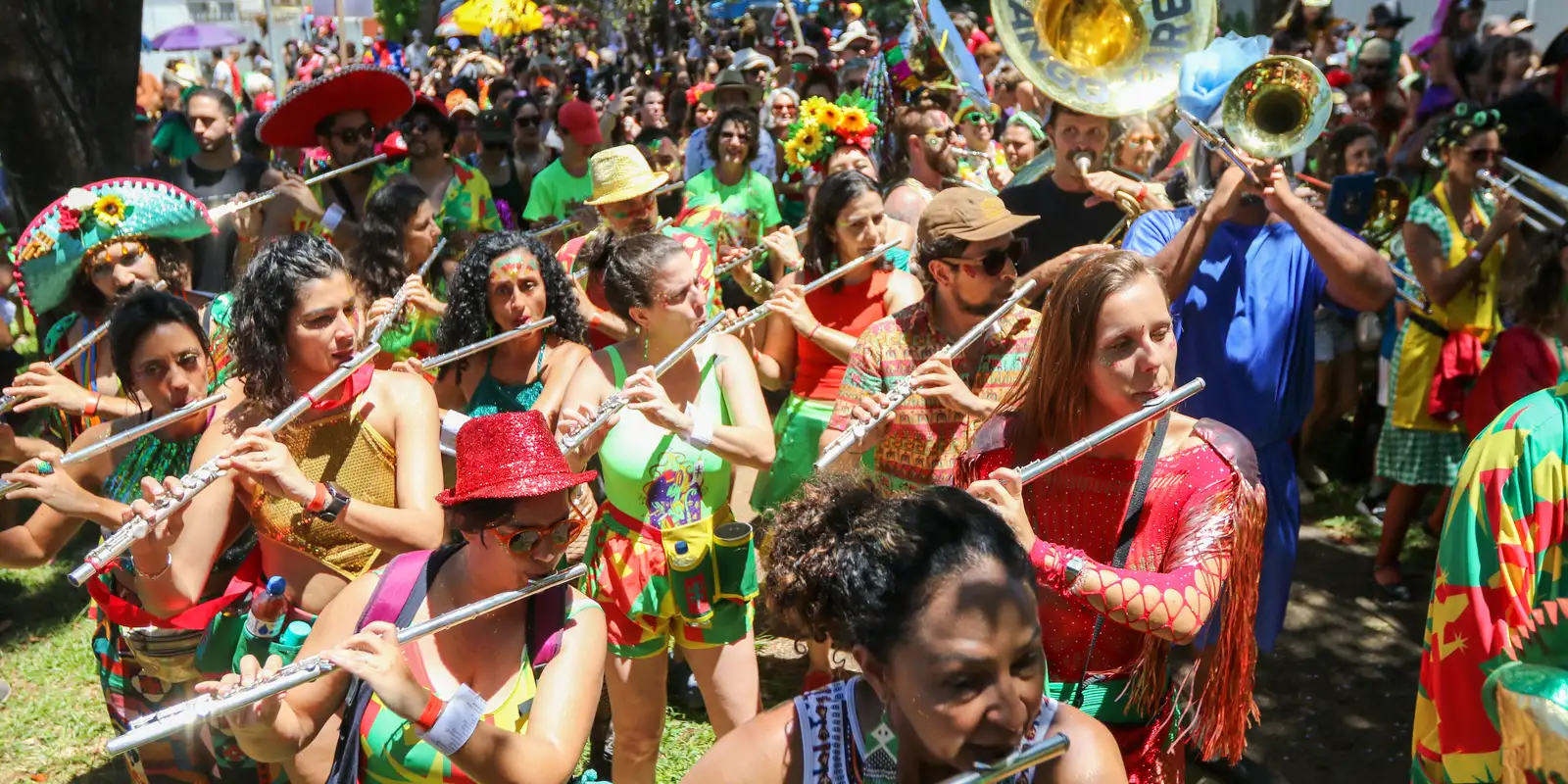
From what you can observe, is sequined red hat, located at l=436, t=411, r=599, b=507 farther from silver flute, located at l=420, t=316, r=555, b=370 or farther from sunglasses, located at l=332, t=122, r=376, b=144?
sunglasses, located at l=332, t=122, r=376, b=144

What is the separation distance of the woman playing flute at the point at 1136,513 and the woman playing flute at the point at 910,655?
0.47m

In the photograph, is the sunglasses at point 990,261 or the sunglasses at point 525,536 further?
the sunglasses at point 990,261

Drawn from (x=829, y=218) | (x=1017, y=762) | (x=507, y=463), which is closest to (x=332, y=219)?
(x=829, y=218)

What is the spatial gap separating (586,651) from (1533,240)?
4996mm

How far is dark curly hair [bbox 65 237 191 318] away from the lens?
194 inches

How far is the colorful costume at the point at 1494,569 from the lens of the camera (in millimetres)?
2062

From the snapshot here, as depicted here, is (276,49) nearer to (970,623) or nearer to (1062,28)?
(1062,28)

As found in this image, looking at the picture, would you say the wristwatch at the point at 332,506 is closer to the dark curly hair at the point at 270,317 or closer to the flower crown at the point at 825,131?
the dark curly hair at the point at 270,317

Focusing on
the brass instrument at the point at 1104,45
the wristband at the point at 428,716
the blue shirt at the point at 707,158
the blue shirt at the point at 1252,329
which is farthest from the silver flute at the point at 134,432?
the blue shirt at the point at 707,158

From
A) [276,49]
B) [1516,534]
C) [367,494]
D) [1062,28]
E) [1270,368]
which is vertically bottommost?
[276,49]

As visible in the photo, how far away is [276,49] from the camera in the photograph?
762 inches

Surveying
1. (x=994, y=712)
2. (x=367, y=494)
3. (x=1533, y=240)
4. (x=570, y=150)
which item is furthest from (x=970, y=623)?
(x=570, y=150)

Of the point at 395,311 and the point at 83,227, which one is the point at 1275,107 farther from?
the point at 83,227

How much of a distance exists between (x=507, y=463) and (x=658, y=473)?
4.43ft
